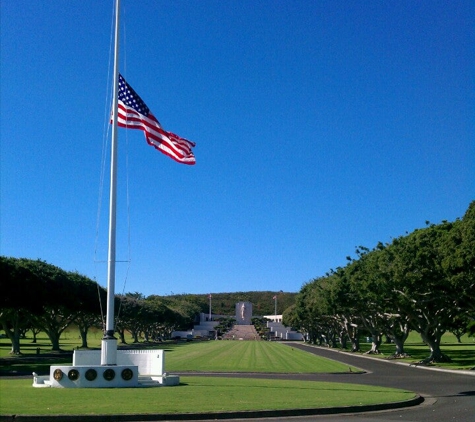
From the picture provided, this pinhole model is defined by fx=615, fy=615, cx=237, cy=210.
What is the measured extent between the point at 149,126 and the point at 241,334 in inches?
5518

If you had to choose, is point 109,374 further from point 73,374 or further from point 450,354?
point 450,354

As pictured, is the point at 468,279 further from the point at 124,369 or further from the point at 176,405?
the point at 176,405

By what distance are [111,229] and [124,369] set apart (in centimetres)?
550

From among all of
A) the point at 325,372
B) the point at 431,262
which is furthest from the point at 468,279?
the point at 325,372

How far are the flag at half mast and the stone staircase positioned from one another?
131m

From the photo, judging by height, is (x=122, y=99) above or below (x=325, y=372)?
above

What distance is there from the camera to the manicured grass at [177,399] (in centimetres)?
1667

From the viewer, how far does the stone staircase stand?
153 metres

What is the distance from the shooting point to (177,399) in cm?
1945

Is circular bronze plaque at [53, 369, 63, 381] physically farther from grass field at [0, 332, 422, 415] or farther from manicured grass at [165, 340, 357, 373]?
manicured grass at [165, 340, 357, 373]

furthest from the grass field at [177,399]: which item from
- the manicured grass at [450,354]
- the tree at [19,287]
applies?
the tree at [19,287]

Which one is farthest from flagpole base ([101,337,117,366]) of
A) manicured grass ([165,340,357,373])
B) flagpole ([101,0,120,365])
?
manicured grass ([165,340,357,373])

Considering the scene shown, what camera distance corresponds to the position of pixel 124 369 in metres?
24.0

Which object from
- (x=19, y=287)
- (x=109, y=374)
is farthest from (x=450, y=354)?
(x=109, y=374)
